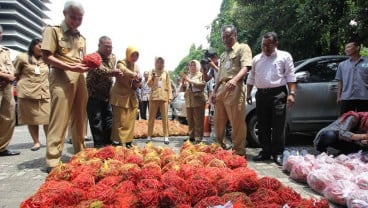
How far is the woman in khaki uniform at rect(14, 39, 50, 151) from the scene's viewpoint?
6.60m

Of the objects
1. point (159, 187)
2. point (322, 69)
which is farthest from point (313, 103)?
point (159, 187)

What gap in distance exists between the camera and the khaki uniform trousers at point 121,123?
6.39 meters

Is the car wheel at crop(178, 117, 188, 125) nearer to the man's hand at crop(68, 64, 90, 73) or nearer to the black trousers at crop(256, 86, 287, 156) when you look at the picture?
the black trousers at crop(256, 86, 287, 156)

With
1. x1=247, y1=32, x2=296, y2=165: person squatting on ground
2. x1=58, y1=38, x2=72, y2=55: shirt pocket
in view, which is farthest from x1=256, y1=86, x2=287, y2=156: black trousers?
x1=58, y1=38, x2=72, y2=55: shirt pocket

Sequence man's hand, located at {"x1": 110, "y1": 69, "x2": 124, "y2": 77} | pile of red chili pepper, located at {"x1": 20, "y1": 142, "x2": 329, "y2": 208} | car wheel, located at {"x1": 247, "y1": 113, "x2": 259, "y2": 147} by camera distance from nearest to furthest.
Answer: pile of red chili pepper, located at {"x1": 20, "y1": 142, "x2": 329, "y2": 208}, man's hand, located at {"x1": 110, "y1": 69, "x2": 124, "y2": 77}, car wheel, located at {"x1": 247, "y1": 113, "x2": 259, "y2": 147}

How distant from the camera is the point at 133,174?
128 inches

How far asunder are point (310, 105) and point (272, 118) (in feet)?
6.09

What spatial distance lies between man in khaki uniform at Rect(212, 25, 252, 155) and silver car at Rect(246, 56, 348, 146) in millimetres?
1309

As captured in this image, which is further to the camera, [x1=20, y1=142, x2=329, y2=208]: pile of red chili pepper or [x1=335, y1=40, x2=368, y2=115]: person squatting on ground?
[x1=335, y1=40, x2=368, y2=115]: person squatting on ground

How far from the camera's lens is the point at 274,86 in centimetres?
541

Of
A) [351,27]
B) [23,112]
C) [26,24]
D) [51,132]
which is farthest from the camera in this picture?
[26,24]

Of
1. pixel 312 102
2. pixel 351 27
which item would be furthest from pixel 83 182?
pixel 351 27

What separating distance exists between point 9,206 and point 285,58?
401 cm

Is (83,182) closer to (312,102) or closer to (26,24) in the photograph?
(312,102)
